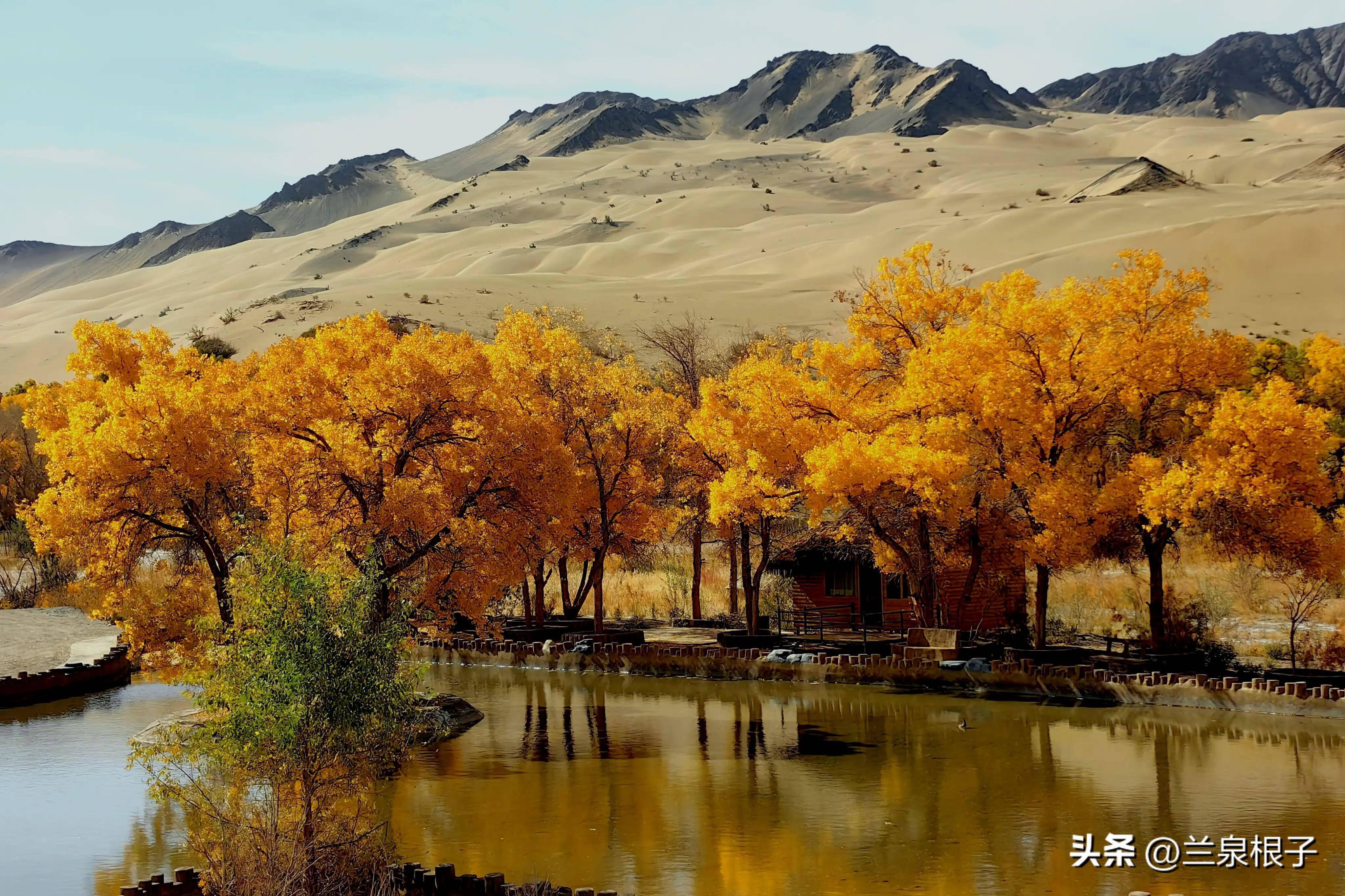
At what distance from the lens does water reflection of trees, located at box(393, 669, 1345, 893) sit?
15547 mm

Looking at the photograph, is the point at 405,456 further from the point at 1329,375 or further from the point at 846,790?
the point at 1329,375

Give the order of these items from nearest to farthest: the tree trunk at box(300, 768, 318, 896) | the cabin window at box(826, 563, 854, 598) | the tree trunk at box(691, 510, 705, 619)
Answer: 1. the tree trunk at box(300, 768, 318, 896)
2. the cabin window at box(826, 563, 854, 598)
3. the tree trunk at box(691, 510, 705, 619)

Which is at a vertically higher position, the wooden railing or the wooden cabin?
the wooden cabin

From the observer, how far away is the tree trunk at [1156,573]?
27031 mm

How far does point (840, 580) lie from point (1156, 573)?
418 inches

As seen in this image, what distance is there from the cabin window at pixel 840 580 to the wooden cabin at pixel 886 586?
0.5 inches

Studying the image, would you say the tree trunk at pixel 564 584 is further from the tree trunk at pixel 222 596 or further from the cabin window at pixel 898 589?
the tree trunk at pixel 222 596

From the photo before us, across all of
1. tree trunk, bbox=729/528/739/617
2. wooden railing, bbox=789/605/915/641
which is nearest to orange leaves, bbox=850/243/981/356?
wooden railing, bbox=789/605/915/641

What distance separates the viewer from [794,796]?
63.2 feet

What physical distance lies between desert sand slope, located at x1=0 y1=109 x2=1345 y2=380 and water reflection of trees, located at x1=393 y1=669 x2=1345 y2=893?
118 feet

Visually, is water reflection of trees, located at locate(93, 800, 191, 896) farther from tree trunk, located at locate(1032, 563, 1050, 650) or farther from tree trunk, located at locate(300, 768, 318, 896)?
tree trunk, located at locate(1032, 563, 1050, 650)

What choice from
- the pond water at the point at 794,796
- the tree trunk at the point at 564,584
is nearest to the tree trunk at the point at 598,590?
the tree trunk at the point at 564,584

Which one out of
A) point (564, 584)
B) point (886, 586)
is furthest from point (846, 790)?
point (564, 584)

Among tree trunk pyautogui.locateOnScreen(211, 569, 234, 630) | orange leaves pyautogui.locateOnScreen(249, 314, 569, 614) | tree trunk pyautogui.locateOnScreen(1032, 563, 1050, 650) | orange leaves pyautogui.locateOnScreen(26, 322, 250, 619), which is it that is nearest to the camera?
orange leaves pyautogui.locateOnScreen(26, 322, 250, 619)
